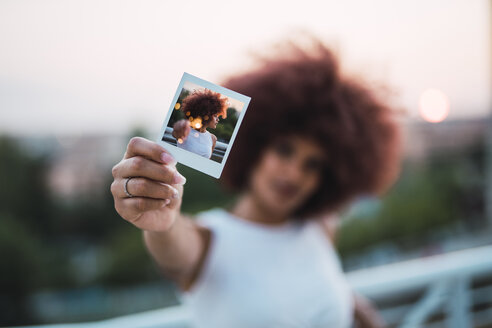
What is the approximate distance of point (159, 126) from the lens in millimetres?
595

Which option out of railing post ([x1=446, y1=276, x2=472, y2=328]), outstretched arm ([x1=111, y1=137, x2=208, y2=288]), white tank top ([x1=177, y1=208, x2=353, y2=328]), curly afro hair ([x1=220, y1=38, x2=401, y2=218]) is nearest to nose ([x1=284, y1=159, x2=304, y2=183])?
curly afro hair ([x1=220, y1=38, x2=401, y2=218])

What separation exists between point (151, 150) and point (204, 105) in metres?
0.09

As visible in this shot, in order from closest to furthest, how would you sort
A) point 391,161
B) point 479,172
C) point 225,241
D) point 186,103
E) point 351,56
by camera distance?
point 186,103 → point 225,241 → point 351,56 → point 391,161 → point 479,172

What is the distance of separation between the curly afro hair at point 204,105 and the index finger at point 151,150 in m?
0.06

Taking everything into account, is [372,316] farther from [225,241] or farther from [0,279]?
[0,279]

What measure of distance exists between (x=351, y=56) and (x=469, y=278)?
39.6 inches

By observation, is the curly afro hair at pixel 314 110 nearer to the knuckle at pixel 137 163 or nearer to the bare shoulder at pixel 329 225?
the bare shoulder at pixel 329 225

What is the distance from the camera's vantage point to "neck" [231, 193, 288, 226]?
4.50ft

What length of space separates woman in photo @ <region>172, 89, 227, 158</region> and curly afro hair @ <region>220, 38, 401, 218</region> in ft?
2.21

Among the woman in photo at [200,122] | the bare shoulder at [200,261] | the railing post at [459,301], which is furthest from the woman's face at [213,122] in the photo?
the railing post at [459,301]

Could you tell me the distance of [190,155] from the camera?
0.54 m

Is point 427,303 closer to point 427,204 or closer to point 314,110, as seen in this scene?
point 314,110

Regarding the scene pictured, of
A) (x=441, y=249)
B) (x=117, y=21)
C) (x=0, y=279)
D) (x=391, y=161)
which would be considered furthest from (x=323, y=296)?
(x=441, y=249)

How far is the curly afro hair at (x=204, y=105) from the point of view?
1.76ft
